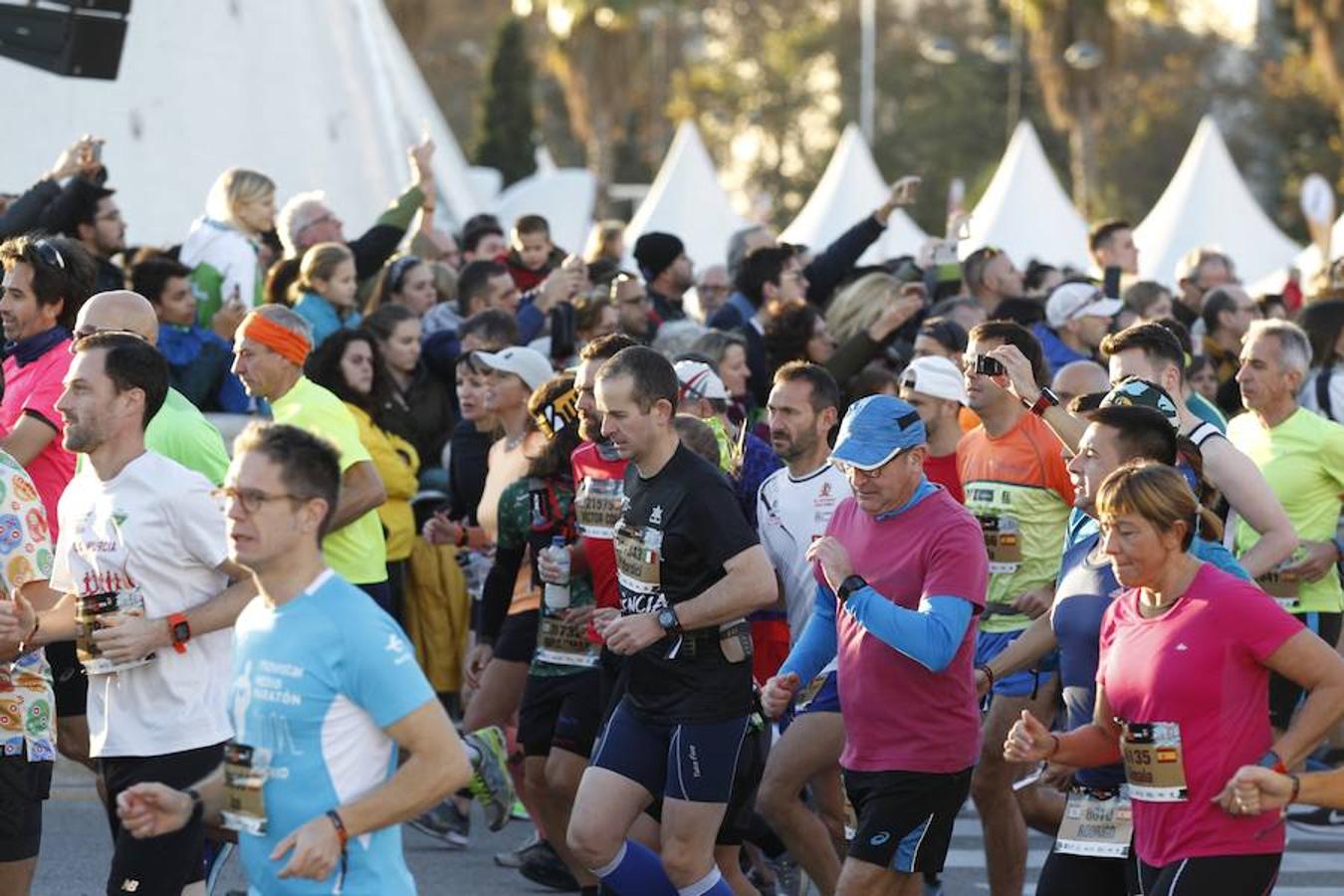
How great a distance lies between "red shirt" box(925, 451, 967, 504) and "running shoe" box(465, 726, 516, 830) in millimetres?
1832

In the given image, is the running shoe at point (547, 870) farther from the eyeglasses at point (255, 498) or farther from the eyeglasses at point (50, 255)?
the eyeglasses at point (255, 498)

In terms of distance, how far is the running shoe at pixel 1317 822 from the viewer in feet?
34.6

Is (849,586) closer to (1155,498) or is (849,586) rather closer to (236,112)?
(1155,498)

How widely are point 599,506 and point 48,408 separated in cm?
185

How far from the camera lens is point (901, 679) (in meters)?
6.68

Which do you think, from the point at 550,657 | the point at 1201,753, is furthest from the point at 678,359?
the point at 1201,753

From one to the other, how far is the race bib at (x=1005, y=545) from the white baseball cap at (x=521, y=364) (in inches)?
75.2

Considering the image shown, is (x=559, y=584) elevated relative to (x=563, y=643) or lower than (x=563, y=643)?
elevated

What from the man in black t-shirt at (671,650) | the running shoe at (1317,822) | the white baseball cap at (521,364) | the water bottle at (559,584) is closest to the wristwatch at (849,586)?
the man in black t-shirt at (671,650)

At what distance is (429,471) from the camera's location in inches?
→ 455

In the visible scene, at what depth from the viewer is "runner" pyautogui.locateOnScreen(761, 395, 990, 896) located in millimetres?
6637

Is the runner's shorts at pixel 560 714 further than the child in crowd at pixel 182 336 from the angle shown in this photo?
No

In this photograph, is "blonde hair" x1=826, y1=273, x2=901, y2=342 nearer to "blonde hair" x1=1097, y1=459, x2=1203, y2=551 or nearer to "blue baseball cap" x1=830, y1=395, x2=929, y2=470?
"blue baseball cap" x1=830, y1=395, x2=929, y2=470

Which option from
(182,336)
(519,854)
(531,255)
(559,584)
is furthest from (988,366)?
(531,255)
